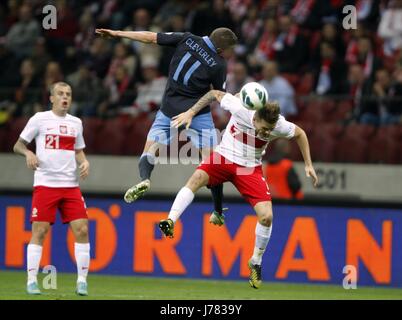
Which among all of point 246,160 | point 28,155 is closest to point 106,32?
point 28,155

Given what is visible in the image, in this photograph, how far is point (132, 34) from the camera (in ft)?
43.1

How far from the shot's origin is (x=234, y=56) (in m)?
20.7

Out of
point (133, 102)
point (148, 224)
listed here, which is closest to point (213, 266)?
point (148, 224)

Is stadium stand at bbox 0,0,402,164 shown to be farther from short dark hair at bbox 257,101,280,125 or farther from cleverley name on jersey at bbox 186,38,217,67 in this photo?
short dark hair at bbox 257,101,280,125

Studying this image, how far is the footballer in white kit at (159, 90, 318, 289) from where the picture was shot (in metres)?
13.0

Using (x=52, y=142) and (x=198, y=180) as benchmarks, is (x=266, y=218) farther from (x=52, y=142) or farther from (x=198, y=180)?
(x=52, y=142)

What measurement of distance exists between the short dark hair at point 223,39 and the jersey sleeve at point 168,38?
0.40 m

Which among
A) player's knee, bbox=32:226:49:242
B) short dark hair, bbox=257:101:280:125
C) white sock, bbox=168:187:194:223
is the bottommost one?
player's knee, bbox=32:226:49:242

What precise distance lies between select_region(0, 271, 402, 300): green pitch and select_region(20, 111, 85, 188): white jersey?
1.39 meters

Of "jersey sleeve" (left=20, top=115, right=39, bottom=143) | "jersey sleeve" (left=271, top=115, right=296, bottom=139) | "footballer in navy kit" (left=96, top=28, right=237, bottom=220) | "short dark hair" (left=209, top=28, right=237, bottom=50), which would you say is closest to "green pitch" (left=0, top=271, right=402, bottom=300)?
"footballer in navy kit" (left=96, top=28, right=237, bottom=220)

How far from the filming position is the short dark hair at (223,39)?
527 inches

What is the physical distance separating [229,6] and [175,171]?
14.5 feet

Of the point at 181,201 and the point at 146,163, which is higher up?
the point at 146,163

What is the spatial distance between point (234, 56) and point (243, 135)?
25.0 ft
